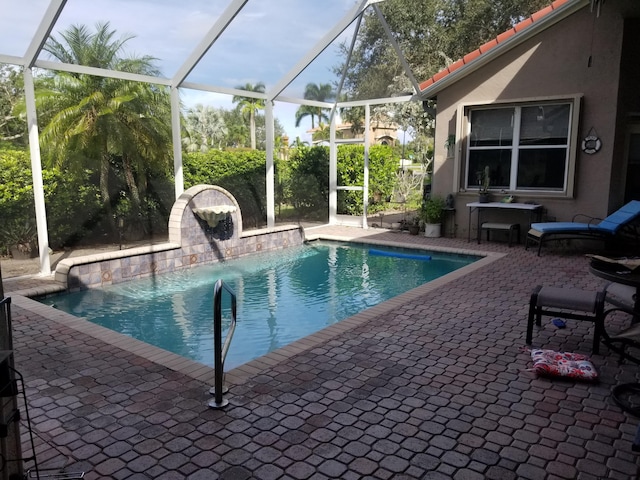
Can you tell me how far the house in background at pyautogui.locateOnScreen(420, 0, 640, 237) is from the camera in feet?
30.4

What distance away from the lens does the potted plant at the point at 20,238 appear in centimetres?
864

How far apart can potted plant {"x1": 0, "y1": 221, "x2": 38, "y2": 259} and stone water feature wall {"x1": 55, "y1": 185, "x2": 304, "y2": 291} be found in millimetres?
2267

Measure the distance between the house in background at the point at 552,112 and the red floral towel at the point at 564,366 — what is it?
A: 683 centimetres

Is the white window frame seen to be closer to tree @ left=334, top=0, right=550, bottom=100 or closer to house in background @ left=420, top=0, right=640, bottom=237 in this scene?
house in background @ left=420, top=0, right=640, bottom=237

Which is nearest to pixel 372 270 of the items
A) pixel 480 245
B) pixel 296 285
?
pixel 296 285

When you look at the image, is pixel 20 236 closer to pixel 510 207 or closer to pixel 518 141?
pixel 510 207

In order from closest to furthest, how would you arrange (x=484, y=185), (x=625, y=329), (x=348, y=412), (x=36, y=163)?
1. (x=348, y=412)
2. (x=625, y=329)
3. (x=36, y=163)
4. (x=484, y=185)

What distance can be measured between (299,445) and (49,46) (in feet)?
24.6

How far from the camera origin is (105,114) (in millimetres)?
9695

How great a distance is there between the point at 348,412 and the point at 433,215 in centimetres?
865

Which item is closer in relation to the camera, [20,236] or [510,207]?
[20,236]

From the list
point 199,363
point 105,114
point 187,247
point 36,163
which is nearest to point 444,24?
point 105,114

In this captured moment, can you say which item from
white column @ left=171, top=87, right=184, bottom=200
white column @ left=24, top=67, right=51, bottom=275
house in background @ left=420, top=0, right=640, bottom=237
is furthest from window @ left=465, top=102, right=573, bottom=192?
white column @ left=24, top=67, right=51, bottom=275

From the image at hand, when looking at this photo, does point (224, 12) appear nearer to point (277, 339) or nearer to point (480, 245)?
point (277, 339)
